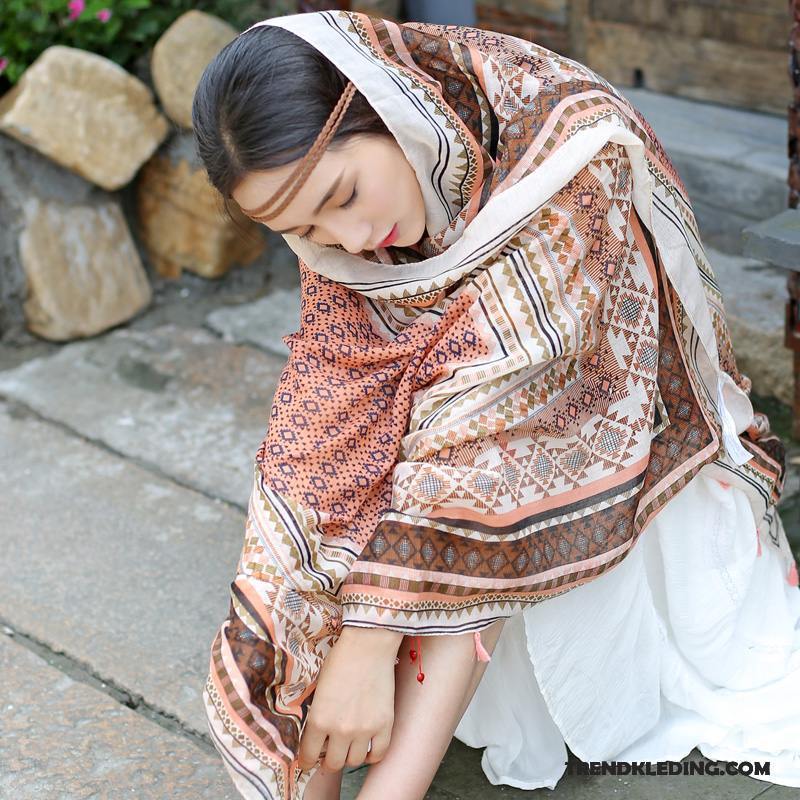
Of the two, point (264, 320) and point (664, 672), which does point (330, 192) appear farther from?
point (264, 320)

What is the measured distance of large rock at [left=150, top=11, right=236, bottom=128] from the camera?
3.87 m

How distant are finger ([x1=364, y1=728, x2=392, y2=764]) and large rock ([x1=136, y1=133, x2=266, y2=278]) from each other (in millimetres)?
2374

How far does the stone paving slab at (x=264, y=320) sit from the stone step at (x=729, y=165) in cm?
122

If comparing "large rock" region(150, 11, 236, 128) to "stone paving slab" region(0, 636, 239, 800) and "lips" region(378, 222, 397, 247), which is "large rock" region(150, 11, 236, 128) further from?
"lips" region(378, 222, 397, 247)

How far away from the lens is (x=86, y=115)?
148 inches

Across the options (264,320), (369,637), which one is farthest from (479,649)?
(264,320)

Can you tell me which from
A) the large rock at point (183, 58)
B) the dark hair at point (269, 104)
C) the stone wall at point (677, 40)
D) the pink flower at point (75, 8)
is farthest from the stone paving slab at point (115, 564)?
the stone wall at point (677, 40)

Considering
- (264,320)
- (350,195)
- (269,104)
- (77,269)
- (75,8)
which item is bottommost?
(264,320)

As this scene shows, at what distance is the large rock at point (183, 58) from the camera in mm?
3873

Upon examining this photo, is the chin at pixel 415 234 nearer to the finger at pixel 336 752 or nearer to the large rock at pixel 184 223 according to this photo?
the finger at pixel 336 752

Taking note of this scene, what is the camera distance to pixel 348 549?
1833 millimetres

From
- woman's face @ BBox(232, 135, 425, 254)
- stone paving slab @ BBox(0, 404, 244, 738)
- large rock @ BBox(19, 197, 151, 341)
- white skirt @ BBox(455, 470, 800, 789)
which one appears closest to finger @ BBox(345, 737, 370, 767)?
white skirt @ BBox(455, 470, 800, 789)

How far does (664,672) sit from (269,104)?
1.13 metres

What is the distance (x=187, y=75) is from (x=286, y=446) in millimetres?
2304
